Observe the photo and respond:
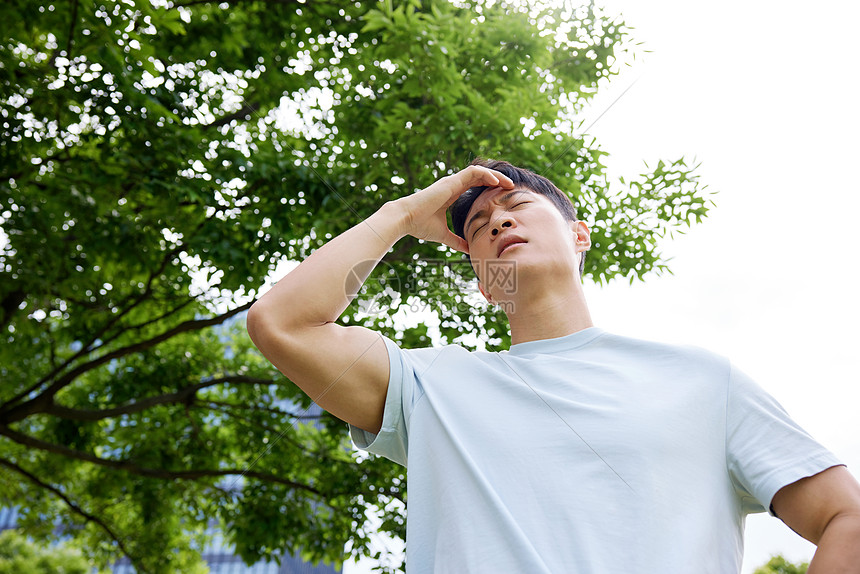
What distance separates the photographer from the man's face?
174cm

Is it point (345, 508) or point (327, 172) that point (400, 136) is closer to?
point (327, 172)

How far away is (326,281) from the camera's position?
1.55m

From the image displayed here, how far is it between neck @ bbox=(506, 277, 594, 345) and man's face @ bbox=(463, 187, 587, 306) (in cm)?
6

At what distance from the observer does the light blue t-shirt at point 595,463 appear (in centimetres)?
118

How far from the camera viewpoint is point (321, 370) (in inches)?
58.6

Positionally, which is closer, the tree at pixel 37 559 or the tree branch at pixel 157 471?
the tree branch at pixel 157 471

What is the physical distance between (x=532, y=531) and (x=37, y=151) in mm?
4928

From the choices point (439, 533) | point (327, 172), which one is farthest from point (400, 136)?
point (439, 533)

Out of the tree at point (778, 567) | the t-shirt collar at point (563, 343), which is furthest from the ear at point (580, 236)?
the tree at point (778, 567)

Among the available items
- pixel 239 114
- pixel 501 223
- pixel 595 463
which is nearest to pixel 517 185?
pixel 501 223

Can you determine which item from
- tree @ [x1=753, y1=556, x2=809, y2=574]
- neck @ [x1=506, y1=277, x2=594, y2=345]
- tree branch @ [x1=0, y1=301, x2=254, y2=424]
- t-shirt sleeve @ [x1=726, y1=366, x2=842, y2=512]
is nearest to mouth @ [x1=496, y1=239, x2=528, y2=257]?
neck @ [x1=506, y1=277, x2=594, y2=345]

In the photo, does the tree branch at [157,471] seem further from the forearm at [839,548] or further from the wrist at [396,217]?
the forearm at [839,548]

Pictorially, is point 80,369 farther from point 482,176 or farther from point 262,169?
point 482,176

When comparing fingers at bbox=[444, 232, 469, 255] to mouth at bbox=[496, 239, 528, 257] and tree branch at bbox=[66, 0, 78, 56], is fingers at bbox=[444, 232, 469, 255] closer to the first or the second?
mouth at bbox=[496, 239, 528, 257]
